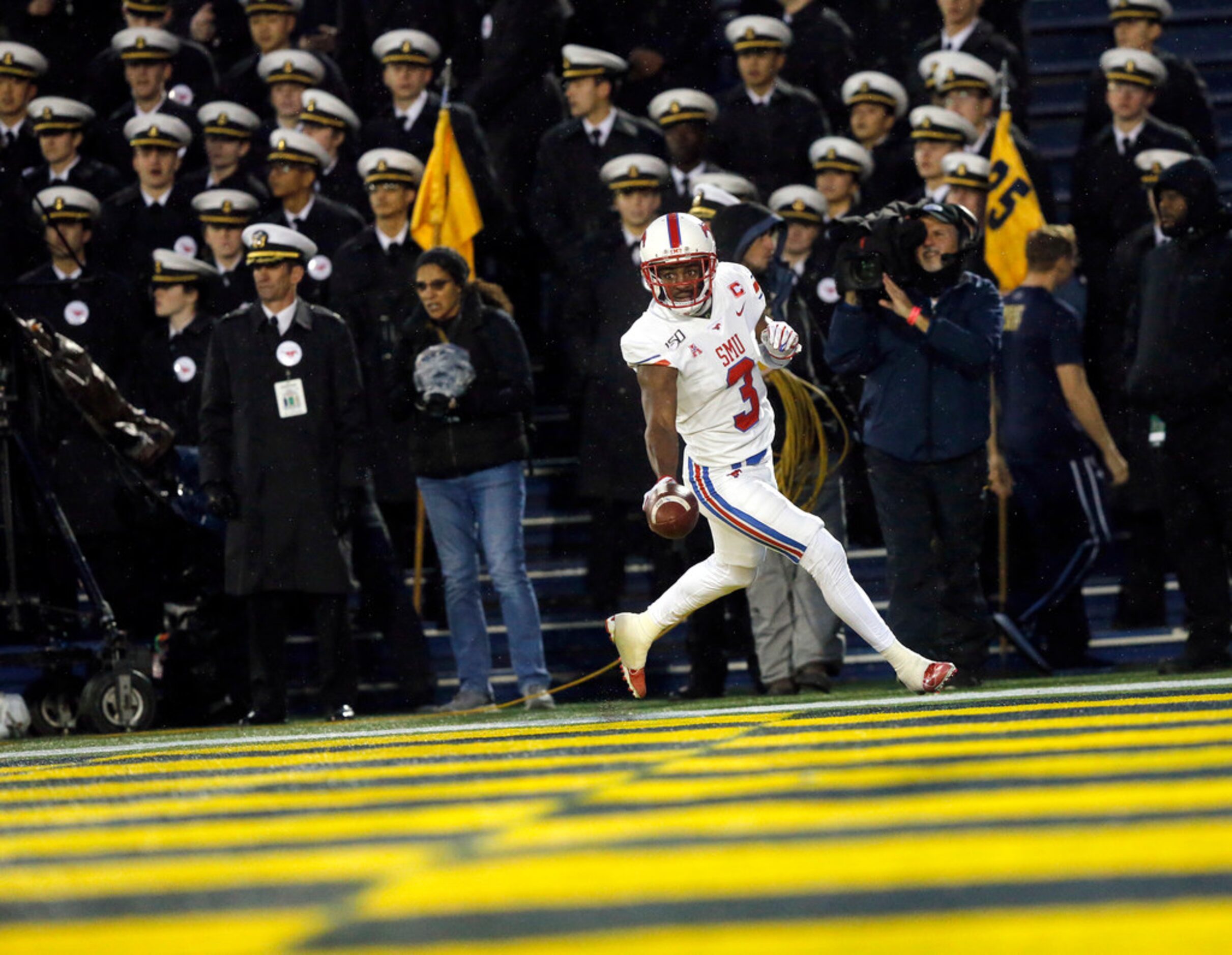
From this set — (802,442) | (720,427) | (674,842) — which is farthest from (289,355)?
(674,842)

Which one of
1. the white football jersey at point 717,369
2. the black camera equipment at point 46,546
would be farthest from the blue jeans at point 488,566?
the white football jersey at point 717,369

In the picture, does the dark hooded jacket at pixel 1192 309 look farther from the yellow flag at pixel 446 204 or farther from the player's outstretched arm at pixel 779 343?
the yellow flag at pixel 446 204

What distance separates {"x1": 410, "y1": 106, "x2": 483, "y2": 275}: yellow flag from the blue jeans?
209 centimetres

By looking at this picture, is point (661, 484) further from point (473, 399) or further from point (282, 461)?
point (282, 461)

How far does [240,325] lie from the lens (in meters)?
11.1

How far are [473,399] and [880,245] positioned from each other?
101 inches

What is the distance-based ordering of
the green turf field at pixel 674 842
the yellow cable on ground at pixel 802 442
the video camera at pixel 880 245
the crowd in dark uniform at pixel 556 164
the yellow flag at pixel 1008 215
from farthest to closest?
the yellow flag at pixel 1008 215 → the crowd in dark uniform at pixel 556 164 → the yellow cable on ground at pixel 802 442 → the video camera at pixel 880 245 → the green turf field at pixel 674 842

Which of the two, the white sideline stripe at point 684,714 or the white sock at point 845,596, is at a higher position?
the white sock at point 845,596

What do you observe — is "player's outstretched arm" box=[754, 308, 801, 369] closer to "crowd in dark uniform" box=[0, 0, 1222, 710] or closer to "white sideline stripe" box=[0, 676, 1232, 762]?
"white sideline stripe" box=[0, 676, 1232, 762]

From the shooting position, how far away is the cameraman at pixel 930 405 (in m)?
9.18

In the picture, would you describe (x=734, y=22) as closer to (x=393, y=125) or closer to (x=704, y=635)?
(x=393, y=125)

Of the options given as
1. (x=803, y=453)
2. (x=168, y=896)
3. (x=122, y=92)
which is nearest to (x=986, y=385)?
(x=803, y=453)

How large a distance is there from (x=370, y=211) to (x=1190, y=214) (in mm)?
5594

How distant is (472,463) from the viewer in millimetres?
10688
